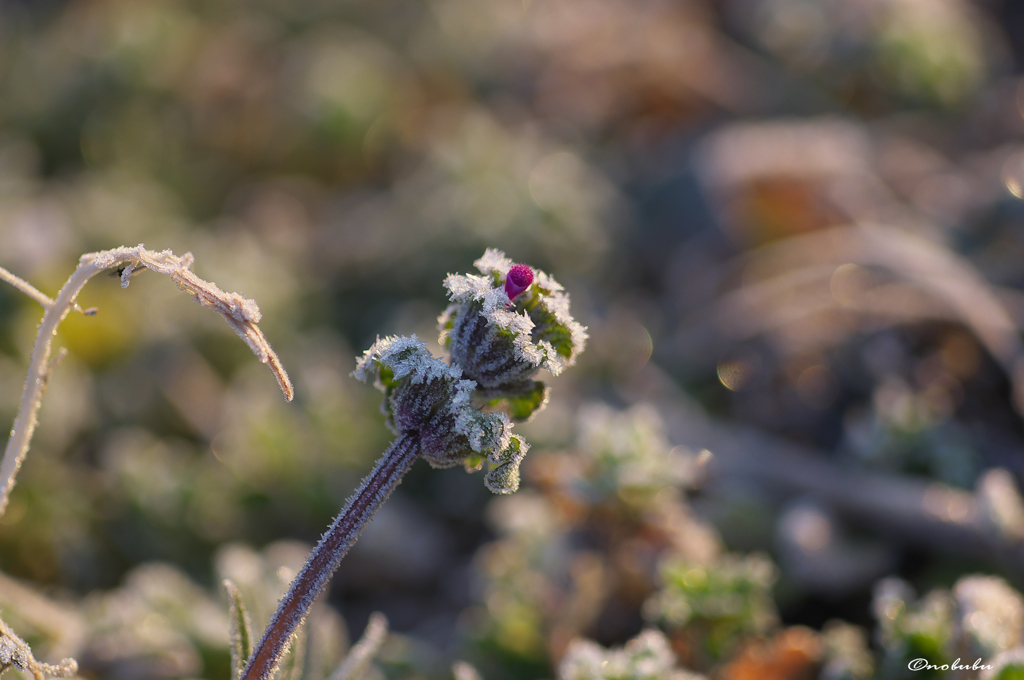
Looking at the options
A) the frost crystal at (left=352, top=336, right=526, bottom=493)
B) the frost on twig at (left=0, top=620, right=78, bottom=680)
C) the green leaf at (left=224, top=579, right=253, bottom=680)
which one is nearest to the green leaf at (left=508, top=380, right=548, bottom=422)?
the frost crystal at (left=352, top=336, right=526, bottom=493)

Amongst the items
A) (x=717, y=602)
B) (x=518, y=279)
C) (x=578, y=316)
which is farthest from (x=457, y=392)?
(x=578, y=316)

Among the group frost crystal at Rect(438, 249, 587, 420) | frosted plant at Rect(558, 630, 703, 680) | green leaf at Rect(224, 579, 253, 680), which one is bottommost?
green leaf at Rect(224, 579, 253, 680)

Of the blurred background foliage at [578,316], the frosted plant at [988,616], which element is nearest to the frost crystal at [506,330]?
the blurred background foliage at [578,316]

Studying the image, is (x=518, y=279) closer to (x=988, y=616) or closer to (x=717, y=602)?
(x=717, y=602)

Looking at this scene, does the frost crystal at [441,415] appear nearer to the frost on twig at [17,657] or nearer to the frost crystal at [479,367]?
the frost crystal at [479,367]

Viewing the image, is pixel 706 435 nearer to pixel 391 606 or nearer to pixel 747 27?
pixel 391 606

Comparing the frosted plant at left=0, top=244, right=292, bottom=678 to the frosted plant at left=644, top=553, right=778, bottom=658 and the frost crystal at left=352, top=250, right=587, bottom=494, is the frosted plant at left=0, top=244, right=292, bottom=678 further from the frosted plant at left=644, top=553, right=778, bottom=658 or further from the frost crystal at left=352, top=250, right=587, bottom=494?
the frosted plant at left=644, top=553, right=778, bottom=658
